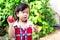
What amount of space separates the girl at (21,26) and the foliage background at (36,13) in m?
1.26

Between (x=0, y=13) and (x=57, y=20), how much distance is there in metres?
1.19

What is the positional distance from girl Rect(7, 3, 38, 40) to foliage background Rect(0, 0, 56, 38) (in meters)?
1.26

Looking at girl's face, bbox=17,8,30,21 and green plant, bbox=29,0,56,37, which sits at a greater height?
girl's face, bbox=17,8,30,21

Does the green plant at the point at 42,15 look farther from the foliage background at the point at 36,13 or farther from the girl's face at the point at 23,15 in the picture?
the girl's face at the point at 23,15

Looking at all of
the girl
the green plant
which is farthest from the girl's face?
the green plant

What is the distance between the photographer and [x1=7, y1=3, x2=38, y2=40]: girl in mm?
2020

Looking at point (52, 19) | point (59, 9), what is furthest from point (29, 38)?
point (59, 9)

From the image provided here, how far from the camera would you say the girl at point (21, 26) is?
202cm

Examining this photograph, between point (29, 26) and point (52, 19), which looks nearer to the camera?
point (29, 26)

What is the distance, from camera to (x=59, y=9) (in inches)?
161

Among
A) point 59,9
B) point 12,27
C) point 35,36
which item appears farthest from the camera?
point 59,9

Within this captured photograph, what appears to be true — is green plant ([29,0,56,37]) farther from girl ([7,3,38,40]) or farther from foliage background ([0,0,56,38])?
girl ([7,3,38,40])

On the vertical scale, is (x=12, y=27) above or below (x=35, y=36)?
above

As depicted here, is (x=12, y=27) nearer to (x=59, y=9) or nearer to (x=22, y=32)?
(x=22, y=32)
